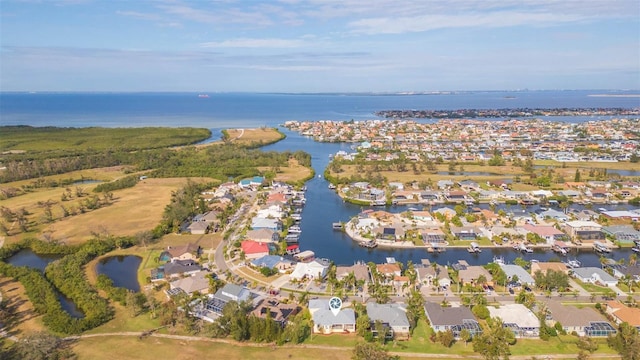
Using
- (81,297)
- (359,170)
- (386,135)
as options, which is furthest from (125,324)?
(386,135)

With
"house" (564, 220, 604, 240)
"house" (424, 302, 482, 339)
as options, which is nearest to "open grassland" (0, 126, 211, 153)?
"house" (424, 302, 482, 339)

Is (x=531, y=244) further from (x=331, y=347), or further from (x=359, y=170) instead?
(x=359, y=170)

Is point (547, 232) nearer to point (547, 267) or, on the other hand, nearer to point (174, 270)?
point (547, 267)

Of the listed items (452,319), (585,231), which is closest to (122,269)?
(452,319)

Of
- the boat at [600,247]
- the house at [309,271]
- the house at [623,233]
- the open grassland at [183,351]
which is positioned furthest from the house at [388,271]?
the house at [623,233]

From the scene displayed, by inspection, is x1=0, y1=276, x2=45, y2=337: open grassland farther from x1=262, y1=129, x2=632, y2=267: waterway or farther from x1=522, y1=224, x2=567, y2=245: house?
x1=522, y1=224, x2=567, y2=245: house

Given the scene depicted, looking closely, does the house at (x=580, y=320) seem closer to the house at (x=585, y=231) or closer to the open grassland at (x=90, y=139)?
the house at (x=585, y=231)
